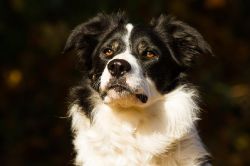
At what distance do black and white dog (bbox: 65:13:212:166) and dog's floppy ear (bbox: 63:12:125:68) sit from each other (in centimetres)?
1

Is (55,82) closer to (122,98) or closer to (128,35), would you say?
(128,35)

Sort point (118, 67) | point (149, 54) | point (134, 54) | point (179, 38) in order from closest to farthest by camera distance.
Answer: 1. point (118, 67)
2. point (134, 54)
3. point (149, 54)
4. point (179, 38)

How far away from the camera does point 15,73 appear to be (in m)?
16.3

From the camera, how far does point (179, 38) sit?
9.01 m

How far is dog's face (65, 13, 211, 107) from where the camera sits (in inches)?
321

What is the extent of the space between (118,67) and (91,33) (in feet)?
3.58

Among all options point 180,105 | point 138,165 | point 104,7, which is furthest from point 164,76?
point 104,7

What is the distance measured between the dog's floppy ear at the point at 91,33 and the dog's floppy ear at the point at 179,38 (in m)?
0.43

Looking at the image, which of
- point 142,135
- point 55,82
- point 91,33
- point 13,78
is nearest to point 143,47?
point 91,33

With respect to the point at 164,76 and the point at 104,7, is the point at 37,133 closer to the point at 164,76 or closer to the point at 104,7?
the point at 104,7

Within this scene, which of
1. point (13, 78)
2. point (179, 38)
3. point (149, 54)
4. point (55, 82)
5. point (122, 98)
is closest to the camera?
point (122, 98)

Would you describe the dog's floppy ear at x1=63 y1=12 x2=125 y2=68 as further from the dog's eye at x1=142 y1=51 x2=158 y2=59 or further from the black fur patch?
the dog's eye at x1=142 y1=51 x2=158 y2=59

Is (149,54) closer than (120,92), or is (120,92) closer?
(120,92)

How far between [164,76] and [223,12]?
883cm
